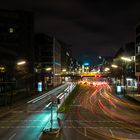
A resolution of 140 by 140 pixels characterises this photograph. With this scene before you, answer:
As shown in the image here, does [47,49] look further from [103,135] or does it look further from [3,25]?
[103,135]

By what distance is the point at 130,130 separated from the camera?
138 feet

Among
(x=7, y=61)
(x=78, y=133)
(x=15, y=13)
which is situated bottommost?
(x=78, y=133)

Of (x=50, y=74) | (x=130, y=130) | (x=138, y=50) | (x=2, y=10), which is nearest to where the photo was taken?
(x=130, y=130)

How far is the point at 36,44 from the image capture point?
184m

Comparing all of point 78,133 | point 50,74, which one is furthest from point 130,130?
point 50,74

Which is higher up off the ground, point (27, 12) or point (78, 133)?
point (27, 12)

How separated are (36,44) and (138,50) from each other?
76384mm

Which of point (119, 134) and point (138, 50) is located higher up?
point (138, 50)

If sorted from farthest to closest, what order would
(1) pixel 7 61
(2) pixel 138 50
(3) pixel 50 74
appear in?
(3) pixel 50 74 < (2) pixel 138 50 < (1) pixel 7 61

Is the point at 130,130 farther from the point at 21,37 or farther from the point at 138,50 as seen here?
the point at 21,37

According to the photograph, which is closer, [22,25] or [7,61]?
[7,61]

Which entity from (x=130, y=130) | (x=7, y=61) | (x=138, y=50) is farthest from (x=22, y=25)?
(x=130, y=130)

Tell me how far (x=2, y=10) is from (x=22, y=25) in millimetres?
10135

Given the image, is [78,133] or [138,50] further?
[138,50]
